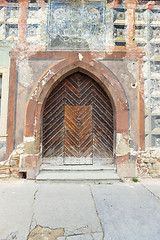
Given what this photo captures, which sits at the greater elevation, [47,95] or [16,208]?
[47,95]

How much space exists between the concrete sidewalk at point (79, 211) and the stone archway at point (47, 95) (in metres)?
0.50

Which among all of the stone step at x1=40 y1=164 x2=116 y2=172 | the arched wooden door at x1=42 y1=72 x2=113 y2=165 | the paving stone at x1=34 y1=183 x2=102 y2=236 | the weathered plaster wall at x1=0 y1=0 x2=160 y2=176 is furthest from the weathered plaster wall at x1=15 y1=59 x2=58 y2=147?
the paving stone at x1=34 y1=183 x2=102 y2=236

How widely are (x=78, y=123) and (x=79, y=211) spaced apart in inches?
84.4

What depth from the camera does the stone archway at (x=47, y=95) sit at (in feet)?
11.7

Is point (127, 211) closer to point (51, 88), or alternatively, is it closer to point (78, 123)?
point (78, 123)

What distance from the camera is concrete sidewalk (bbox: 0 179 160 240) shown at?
1.81 metres

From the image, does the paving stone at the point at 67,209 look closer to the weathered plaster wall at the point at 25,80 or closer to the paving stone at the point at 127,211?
the paving stone at the point at 127,211

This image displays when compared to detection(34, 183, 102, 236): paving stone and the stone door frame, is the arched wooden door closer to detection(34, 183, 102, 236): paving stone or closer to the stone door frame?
the stone door frame

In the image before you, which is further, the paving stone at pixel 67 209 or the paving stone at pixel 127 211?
the paving stone at pixel 67 209

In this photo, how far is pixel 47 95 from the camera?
3797 millimetres

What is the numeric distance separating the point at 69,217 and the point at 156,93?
327 cm

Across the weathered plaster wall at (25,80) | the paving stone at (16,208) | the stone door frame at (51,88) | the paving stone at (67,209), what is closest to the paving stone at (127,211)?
the paving stone at (67,209)

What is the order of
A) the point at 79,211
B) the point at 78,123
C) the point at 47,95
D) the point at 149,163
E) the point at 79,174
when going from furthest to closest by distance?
the point at 78,123 < the point at 47,95 < the point at 149,163 < the point at 79,174 < the point at 79,211

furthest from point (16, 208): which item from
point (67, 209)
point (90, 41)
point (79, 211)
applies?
point (90, 41)
